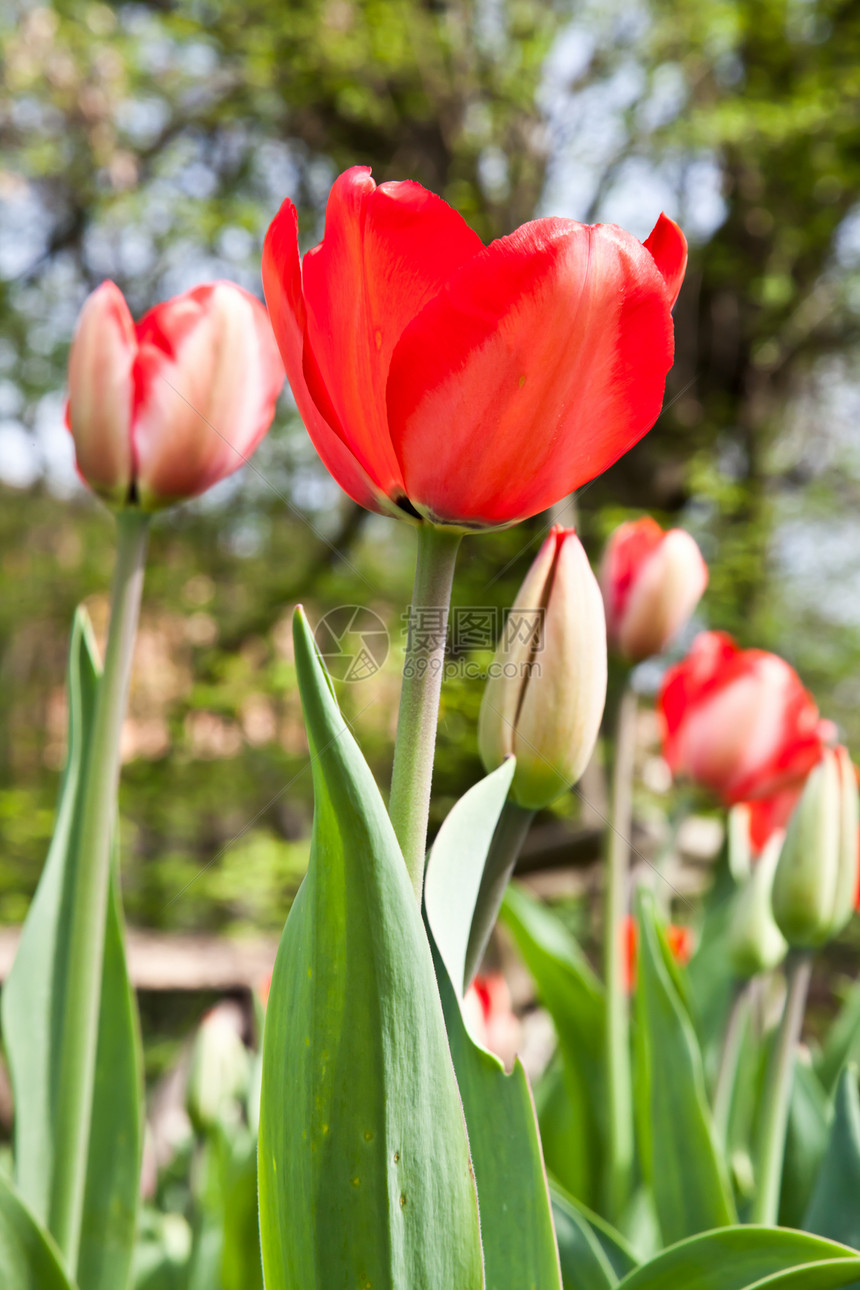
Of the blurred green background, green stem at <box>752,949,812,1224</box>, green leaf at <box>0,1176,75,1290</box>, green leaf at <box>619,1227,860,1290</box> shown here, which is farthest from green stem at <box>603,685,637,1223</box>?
the blurred green background

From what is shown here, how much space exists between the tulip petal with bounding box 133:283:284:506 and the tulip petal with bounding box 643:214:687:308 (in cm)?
24

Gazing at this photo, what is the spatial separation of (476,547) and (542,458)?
225 centimetres

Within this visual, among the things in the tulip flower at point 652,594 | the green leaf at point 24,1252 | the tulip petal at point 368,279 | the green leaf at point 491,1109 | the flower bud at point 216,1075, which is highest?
the tulip petal at point 368,279

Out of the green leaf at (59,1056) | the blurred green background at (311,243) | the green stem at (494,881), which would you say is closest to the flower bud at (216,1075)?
the green leaf at (59,1056)

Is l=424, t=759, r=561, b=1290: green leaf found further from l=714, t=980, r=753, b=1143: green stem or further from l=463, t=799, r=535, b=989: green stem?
l=714, t=980, r=753, b=1143: green stem

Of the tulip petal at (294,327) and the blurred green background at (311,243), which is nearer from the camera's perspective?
the tulip petal at (294,327)

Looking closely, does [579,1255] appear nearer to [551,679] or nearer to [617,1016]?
[617,1016]

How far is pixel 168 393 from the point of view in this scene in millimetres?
470

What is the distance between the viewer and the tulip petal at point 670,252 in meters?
0.28

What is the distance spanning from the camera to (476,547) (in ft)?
8.26

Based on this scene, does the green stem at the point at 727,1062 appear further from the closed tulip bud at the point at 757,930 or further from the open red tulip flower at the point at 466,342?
the open red tulip flower at the point at 466,342

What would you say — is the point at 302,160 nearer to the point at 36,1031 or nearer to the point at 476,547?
the point at 476,547

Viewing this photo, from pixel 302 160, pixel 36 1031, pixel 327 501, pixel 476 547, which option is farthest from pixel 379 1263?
pixel 302 160

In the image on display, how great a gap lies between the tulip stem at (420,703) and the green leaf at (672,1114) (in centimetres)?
→ 31
